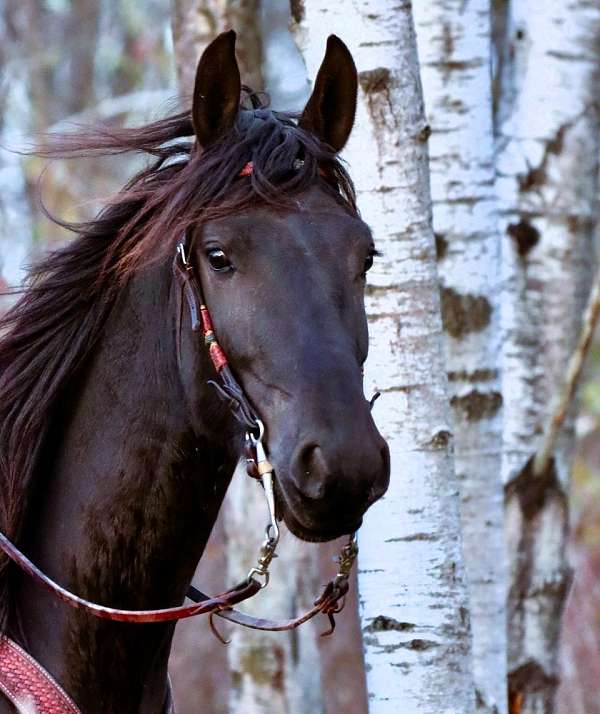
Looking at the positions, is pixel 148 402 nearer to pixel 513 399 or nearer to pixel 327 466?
pixel 327 466

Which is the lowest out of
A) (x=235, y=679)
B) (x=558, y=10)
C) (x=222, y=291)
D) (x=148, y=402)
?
(x=235, y=679)

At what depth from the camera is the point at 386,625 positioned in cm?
356

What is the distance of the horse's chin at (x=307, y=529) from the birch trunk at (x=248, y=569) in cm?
320

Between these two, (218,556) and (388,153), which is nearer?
(388,153)

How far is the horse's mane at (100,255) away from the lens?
9.77 feet

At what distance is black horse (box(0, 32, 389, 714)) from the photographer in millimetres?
2791

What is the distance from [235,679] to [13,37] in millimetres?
10946

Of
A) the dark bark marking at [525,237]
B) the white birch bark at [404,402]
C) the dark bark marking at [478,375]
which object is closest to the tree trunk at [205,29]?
the dark bark marking at [525,237]

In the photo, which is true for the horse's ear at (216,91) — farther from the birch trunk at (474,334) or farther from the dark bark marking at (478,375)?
the dark bark marking at (478,375)

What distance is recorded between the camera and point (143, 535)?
3.03 metres

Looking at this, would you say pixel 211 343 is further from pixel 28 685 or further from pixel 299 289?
pixel 28 685

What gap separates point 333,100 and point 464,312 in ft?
6.14

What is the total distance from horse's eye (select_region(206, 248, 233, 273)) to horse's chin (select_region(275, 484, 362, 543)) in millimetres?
532

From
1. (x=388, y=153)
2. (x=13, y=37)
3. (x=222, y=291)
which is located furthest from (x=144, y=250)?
(x=13, y=37)
